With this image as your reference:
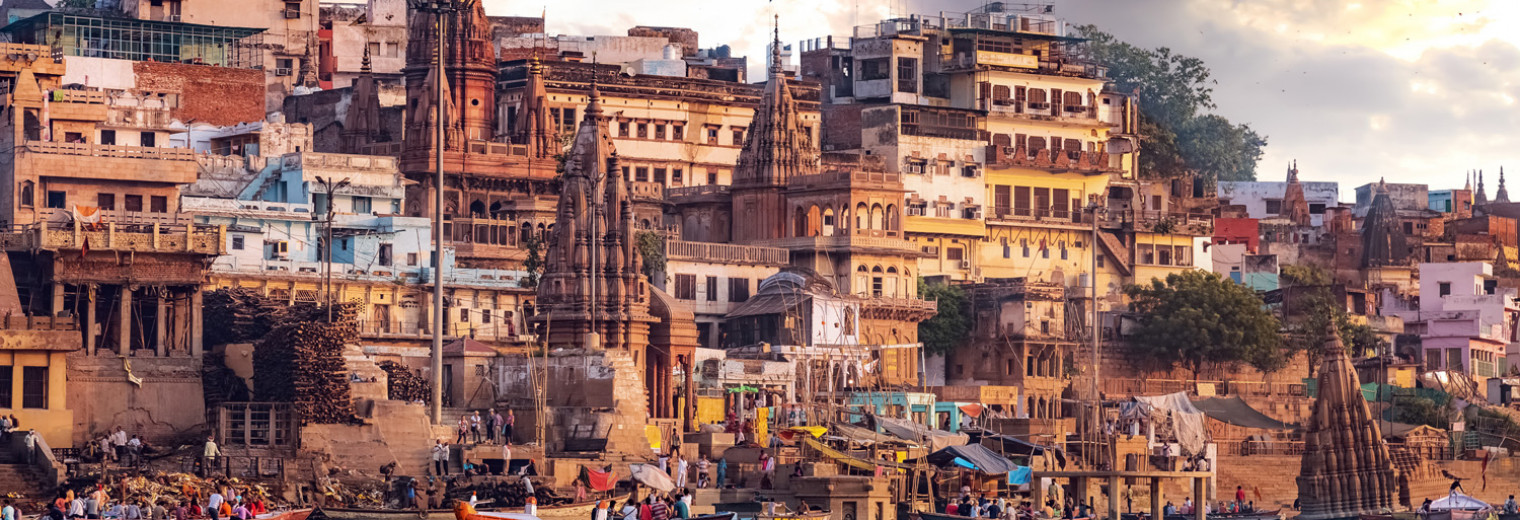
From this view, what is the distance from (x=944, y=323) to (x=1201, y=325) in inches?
305

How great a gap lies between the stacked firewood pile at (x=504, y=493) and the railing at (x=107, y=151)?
16.7 m

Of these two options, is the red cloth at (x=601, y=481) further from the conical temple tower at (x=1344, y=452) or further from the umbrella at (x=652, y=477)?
the conical temple tower at (x=1344, y=452)

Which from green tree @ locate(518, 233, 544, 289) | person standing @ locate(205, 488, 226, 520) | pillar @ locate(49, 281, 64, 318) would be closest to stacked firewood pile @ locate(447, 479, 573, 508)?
person standing @ locate(205, 488, 226, 520)

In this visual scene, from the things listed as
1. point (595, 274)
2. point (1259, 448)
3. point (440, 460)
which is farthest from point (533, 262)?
point (1259, 448)

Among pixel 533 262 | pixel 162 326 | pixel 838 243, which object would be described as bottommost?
pixel 162 326

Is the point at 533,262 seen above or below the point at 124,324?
above

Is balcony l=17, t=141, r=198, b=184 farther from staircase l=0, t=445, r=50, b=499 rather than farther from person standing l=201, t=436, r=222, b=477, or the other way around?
staircase l=0, t=445, r=50, b=499

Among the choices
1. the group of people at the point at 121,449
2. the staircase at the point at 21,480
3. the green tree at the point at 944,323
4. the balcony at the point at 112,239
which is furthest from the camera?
the green tree at the point at 944,323

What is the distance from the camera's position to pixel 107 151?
243ft

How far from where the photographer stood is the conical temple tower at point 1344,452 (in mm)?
77562

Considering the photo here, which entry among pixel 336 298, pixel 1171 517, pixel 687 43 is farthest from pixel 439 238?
pixel 687 43

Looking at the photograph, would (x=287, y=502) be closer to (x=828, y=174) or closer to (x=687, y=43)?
(x=828, y=174)

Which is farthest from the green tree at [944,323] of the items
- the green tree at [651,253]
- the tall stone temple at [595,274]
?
the tall stone temple at [595,274]

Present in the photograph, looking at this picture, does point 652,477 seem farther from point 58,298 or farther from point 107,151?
point 107,151
